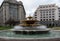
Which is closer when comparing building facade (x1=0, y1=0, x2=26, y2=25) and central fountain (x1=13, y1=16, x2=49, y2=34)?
central fountain (x1=13, y1=16, x2=49, y2=34)

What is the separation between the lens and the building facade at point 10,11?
339 ft

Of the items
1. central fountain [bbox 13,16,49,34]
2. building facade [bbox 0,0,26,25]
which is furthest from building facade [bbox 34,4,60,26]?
central fountain [bbox 13,16,49,34]

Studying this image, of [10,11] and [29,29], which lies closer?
[29,29]

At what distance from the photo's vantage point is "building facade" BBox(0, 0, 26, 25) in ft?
339

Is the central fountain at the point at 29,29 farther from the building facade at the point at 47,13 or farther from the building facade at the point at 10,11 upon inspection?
the building facade at the point at 47,13

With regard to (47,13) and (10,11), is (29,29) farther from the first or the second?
(47,13)

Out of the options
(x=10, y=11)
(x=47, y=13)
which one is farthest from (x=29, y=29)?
(x=47, y=13)

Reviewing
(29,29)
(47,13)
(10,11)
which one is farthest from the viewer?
(47,13)

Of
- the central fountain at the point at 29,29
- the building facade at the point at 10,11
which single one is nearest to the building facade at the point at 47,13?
the building facade at the point at 10,11

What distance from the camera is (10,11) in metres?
109

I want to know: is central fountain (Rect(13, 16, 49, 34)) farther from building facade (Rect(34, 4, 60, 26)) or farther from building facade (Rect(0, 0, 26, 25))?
building facade (Rect(34, 4, 60, 26))

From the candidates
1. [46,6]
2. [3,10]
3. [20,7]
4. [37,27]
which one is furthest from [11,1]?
[37,27]

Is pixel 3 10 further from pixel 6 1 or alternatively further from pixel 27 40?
pixel 27 40

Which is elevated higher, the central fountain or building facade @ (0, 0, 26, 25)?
building facade @ (0, 0, 26, 25)
